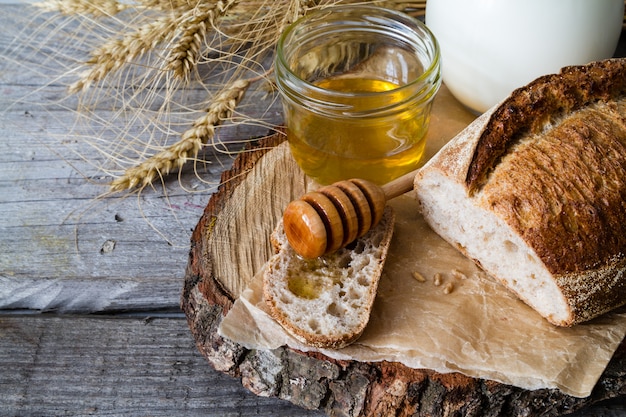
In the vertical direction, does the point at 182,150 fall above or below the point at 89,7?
below

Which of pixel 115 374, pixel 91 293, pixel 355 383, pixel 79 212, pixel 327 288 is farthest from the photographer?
pixel 79 212

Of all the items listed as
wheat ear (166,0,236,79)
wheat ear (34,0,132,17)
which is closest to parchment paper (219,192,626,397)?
wheat ear (166,0,236,79)

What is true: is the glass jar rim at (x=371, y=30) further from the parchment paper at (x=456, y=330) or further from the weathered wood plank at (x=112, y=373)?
the weathered wood plank at (x=112, y=373)

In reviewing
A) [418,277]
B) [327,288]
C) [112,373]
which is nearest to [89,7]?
[112,373]

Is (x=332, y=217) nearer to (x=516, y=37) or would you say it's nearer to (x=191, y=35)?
(x=516, y=37)

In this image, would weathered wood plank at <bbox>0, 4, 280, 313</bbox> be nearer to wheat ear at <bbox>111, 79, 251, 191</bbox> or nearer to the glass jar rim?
wheat ear at <bbox>111, 79, 251, 191</bbox>

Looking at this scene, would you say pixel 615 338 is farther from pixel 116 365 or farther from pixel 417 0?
pixel 417 0

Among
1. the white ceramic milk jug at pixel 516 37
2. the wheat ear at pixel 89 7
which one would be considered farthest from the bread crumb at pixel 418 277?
the wheat ear at pixel 89 7
